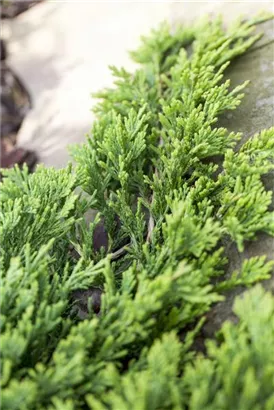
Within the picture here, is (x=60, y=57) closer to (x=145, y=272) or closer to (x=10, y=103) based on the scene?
(x=10, y=103)

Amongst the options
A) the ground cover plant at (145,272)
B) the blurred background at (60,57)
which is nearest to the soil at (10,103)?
the blurred background at (60,57)

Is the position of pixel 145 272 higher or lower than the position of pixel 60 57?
lower

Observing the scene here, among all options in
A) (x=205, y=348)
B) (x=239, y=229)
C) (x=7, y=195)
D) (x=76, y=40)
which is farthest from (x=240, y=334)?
(x=76, y=40)

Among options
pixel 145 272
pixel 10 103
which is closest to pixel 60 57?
pixel 10 103

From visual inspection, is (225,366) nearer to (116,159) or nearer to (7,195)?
(116,159)

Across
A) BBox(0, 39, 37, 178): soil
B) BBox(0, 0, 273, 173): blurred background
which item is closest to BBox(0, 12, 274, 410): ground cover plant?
BBox(0, 0, 273, 173): blurred background

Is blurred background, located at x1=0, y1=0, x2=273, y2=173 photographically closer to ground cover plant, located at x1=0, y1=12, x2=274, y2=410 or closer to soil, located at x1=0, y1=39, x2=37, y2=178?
soil, located at x1=0, y1=39, x2=37, y2=178
